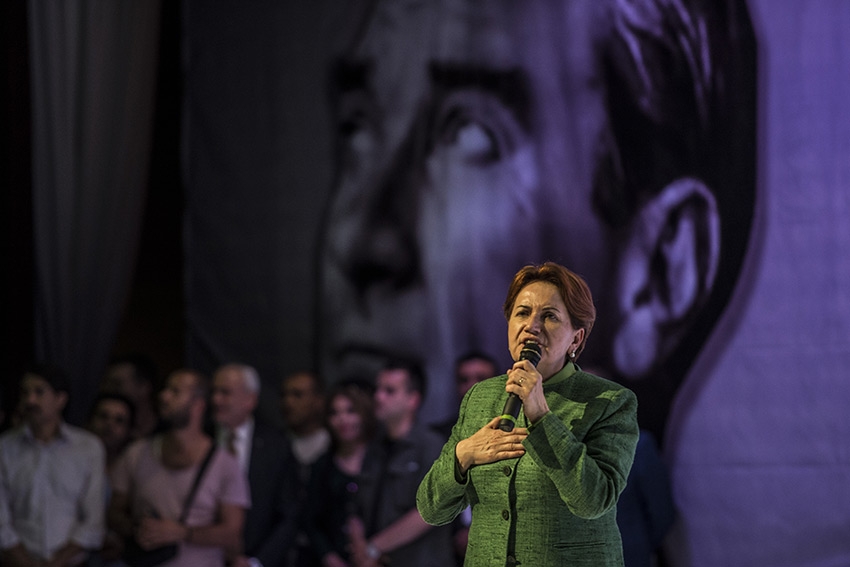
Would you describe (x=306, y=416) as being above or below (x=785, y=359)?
below

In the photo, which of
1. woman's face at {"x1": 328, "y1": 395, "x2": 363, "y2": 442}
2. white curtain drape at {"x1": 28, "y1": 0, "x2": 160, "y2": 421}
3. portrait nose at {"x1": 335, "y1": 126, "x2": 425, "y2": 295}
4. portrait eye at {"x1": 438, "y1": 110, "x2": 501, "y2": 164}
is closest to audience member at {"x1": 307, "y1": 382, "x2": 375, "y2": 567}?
woman's face at {"x1": 328, "y1": 395, "x2": 363, "y2": 442}

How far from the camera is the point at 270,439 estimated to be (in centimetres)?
491

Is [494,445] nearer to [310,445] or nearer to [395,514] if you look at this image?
[395,514]

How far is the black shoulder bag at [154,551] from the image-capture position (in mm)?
4332

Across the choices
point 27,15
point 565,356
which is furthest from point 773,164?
point 27,15

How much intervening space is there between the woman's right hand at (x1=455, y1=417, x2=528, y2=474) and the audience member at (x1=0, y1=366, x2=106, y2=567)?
3205 millimetres

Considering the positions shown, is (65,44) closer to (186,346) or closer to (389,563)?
(186,346)

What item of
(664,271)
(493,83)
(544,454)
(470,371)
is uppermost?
(493,83)

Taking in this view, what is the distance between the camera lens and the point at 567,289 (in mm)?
2092

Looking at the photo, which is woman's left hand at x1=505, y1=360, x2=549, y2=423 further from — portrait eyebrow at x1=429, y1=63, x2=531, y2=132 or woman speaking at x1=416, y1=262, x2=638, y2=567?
portrait eyebrow at x1=429, y1=63, x2=531, y2=132

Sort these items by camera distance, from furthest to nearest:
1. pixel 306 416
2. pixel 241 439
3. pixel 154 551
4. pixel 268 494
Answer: pixel 306 416, pixel 241 439, pixel 268 494, pixel 154 551

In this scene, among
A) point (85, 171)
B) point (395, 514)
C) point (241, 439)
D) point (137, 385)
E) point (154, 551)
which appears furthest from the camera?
point (85, 171)

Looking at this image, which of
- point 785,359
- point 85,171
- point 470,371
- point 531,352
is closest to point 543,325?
point 531,352

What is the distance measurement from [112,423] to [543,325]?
3657 millimetres
